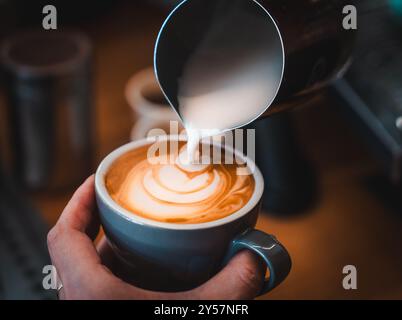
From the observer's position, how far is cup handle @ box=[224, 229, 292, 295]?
2.03 ft

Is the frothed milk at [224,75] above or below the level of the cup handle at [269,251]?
above

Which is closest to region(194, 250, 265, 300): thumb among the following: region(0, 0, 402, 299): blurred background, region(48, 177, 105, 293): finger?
region(48, 177, 105, 293): finger

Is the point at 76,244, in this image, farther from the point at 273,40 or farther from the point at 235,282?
the point at 273,40

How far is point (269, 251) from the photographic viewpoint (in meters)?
0.62

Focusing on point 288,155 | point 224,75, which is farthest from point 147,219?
point 288,155

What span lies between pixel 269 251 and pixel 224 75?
257 mm

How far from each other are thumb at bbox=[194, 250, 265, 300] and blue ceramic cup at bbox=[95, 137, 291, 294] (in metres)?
0.02

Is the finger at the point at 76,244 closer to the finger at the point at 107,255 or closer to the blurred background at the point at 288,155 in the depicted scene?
the finger at the point at 107,255

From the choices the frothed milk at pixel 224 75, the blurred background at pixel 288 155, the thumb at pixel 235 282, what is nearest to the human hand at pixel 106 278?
the thumb at pixel 235 282

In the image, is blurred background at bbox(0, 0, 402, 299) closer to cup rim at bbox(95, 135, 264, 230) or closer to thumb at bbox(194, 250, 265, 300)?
cup rim at bbox(95, 135, 264, 230)

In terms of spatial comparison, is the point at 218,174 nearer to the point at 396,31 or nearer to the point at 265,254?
the point at 265,254

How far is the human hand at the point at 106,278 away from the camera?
62 cm

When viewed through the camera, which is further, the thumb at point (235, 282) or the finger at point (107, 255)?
the finger at point (107, 255)

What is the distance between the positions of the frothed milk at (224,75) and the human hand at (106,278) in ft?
0.59
